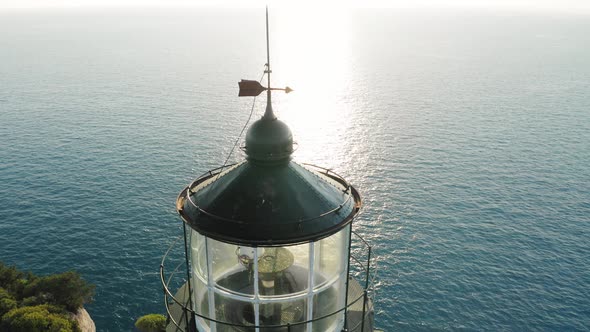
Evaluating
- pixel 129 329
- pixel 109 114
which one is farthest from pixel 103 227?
pixel 109 114

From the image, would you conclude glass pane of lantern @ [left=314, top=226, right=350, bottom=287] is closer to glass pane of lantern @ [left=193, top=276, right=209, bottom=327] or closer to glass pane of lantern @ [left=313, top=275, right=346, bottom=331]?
glass pane of lantern @ [left=313, top=275, right=346, bottom=331]

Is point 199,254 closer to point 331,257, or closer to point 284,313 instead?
point 284,313

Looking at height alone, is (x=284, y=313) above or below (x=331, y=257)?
below

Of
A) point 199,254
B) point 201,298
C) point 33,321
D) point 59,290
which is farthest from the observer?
point 59,290

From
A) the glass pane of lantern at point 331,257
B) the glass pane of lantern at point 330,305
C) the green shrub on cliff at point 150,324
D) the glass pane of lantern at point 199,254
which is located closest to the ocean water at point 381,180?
the green shrub on cliff at point 150,324

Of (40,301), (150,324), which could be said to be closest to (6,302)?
(40,301)

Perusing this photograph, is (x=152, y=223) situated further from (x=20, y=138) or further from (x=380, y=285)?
(x=20, y=138)
